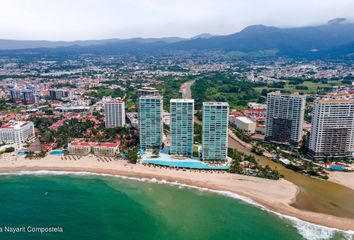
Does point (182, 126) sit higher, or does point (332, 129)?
point (182, 126)

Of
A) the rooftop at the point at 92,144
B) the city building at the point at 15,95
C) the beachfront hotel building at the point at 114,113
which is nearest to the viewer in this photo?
the rooftop at the point at 92,144

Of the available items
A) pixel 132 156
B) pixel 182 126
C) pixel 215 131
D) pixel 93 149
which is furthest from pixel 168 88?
pixel 215 131

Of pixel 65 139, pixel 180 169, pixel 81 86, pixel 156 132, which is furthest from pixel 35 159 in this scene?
pixel 81 86

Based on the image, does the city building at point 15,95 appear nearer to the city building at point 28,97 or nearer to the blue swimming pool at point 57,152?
the city building at point 28,97

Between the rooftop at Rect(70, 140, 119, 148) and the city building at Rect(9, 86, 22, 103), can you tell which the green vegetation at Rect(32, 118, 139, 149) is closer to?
the rooftop at Rect(70, 140, 119, 148)

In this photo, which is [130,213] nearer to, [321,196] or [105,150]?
[105,150]

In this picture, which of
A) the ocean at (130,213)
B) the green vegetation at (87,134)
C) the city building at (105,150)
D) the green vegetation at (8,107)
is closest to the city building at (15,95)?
the green vegetation at (8,107)

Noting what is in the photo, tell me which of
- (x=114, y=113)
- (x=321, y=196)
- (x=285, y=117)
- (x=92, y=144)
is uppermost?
(x=285, y=117)
